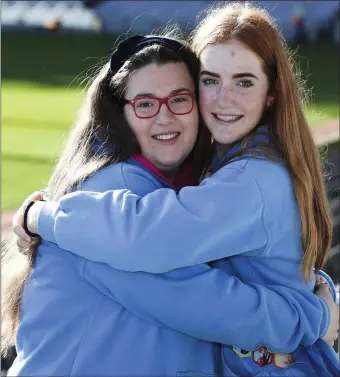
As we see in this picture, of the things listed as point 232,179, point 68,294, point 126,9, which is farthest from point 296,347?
point 126,9

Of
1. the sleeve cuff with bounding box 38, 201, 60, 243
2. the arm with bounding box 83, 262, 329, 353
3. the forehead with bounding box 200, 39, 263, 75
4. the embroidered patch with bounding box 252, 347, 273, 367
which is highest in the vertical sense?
the forehead with bounding box 200, 39, 263, 75

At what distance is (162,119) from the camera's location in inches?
88.9

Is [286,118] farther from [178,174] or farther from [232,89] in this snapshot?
[178,174]

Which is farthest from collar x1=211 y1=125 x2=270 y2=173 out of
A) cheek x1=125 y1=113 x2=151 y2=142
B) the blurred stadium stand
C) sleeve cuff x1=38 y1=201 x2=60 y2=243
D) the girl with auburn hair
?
the blurred stadium stand

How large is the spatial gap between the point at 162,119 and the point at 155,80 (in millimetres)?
111

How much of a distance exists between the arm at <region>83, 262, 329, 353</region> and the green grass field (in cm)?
152

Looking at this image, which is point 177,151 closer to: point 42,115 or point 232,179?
point 232,179

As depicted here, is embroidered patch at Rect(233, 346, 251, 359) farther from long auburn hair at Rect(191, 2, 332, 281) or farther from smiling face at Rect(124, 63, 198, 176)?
smiling face at Rect(124, 63, 198, 176)

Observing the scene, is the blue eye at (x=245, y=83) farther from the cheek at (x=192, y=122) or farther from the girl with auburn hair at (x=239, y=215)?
the cheek at (x=192, y=122)

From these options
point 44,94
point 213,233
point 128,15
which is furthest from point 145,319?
point 128,15

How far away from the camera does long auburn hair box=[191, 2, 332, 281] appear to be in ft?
7.06

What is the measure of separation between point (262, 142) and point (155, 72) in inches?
14.2

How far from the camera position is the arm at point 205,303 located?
1.98 meters

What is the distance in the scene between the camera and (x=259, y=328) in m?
2.00
